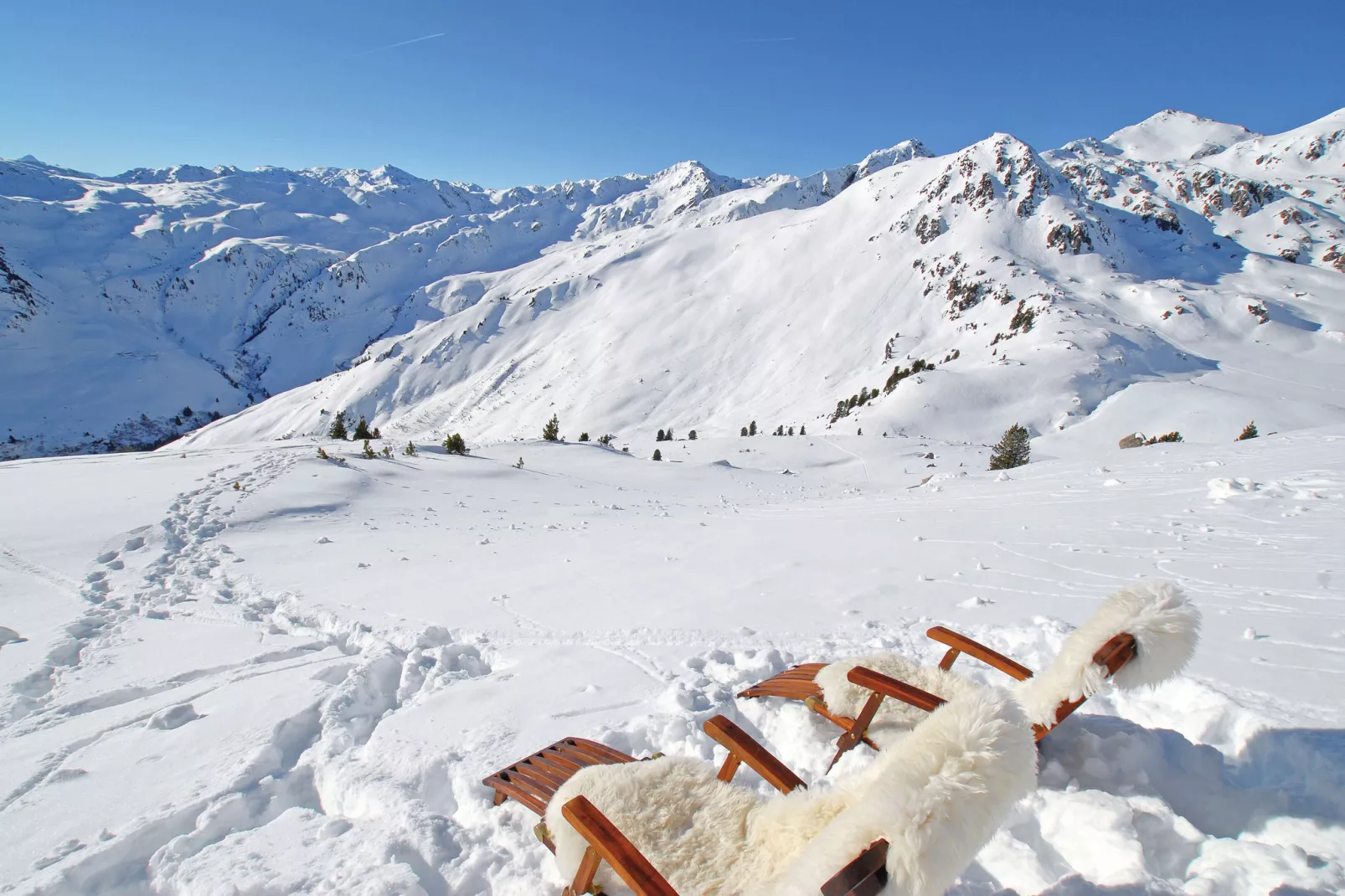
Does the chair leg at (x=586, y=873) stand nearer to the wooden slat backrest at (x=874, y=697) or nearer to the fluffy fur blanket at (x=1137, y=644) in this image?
the wooden slat backrest at (x=874, y=697)

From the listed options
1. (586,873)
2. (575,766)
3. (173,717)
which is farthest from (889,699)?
(173,717)

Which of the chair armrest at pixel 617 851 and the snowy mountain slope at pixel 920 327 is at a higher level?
the snowy mountain slope at pixel 920 327

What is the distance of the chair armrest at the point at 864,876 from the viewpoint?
159 cm

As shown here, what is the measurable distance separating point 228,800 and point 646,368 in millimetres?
89269

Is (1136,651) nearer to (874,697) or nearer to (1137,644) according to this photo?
(1137,644)

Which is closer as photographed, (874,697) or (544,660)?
(874,697)

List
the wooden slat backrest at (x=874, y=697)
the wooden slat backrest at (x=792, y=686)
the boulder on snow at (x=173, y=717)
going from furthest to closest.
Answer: the boulder on snow at (x=173, y=717) < the wooden slat backrest at (x=792, y=686) < the wooden slat backrest at (x=874, y=697)

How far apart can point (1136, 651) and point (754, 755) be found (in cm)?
205

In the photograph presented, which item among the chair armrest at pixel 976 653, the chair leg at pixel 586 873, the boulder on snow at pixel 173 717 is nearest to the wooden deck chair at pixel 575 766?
the chair leg at pixel 586 873

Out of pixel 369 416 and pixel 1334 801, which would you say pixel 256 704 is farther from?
pixel 369 416

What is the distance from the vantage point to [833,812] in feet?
7.73

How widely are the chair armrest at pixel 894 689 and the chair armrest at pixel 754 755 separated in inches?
27.8

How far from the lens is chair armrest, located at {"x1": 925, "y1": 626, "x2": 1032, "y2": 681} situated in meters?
3.91

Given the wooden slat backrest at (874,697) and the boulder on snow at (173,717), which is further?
the boulder on snow at (173,717)
